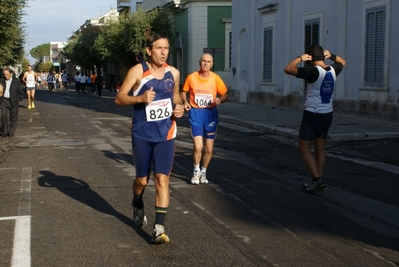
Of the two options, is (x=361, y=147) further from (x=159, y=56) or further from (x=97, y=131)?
(x=159, y=56)

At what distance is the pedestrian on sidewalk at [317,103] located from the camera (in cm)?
850

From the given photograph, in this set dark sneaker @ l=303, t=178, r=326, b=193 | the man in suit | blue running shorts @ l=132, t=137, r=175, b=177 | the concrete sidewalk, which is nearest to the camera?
blue running shorts @ l=132, t=137, r=175, b=177

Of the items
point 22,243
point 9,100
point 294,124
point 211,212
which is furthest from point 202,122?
Answer: point 294,124

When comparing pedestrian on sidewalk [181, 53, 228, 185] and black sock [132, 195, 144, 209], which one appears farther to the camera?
pedestrian on sidewalk [181, 53, 228, 185]

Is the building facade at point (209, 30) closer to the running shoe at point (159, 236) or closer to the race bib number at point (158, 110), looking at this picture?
the race bib number at point (158, 110)

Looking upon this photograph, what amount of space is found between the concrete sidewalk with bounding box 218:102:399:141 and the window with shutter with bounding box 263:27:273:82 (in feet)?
7.61

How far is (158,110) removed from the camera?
6086 millimetres

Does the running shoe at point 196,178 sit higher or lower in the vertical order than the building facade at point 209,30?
lower

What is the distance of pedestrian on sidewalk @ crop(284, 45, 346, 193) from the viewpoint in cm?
850

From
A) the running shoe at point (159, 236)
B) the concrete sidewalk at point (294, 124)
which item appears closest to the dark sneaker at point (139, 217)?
the running shoe at point (159, 236)

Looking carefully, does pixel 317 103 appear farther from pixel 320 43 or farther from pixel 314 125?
pixel 320 43

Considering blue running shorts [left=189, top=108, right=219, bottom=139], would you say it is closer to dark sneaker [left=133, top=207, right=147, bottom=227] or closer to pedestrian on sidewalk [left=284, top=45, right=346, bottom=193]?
pedestrian on sidewalk [left=284, top=45, right=346, bottom=193]

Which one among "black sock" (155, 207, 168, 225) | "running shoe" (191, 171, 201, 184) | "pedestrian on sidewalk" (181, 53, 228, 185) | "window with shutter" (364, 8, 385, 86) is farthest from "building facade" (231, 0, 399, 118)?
"black sock" (155, 207, 168, 225)

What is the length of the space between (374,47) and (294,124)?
320cm
